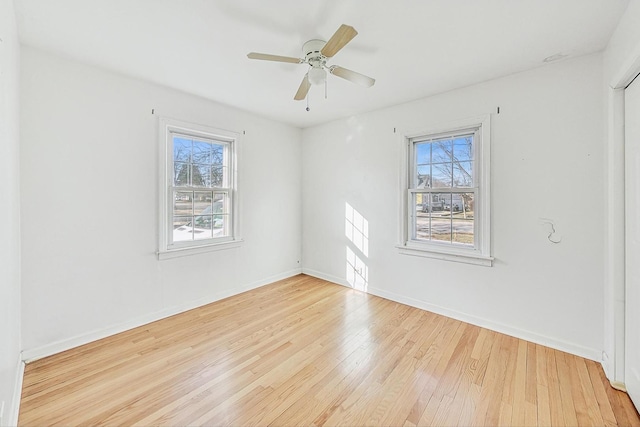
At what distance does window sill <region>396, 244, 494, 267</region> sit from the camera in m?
2.80

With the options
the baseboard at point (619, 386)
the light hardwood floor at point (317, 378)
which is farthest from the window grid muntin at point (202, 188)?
the baseboard at point (619, 386)

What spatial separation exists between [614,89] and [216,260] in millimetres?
4122

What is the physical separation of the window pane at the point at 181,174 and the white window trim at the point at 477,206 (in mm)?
2644

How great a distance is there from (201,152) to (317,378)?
285cm

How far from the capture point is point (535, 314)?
252 cm

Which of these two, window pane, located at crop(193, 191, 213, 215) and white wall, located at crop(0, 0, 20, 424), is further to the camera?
window pane, located at crop(193, 191, 213, 215)

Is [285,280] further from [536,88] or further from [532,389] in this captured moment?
[536,88]

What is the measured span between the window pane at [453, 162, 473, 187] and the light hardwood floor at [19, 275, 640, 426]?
1538 mm

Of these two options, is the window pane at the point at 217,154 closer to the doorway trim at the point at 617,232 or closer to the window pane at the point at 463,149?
the window pane at the point at 463,149

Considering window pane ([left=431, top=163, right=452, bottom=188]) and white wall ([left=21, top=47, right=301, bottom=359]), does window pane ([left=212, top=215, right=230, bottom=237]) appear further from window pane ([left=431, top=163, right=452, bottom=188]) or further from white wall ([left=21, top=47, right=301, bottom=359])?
window pane ([left=431, top=163, right=452, bottom=188])

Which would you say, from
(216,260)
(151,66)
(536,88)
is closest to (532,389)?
(536,88)

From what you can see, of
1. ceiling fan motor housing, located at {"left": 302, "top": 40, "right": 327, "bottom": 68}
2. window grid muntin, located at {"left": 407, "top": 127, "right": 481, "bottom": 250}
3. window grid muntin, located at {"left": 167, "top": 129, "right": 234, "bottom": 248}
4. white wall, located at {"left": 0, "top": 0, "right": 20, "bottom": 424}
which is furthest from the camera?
window grid muntin, located at {"left": 167, "top": 129, "right": 234, "bottom": 248}

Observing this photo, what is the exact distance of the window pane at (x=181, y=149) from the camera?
10.3 feet

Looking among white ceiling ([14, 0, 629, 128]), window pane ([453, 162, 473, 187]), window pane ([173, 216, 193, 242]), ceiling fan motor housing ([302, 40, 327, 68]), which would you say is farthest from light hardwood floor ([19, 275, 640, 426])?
white ceiling ([14, 0, 629, 128])
